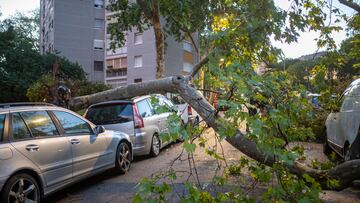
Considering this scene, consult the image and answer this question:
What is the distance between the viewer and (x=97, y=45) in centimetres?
4084

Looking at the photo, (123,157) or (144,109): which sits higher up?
(144,109)

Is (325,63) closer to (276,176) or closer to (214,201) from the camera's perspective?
(276,176)

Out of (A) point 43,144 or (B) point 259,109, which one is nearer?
(B) point 259,109

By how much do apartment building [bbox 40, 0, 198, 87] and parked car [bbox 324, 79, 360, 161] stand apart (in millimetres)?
31248

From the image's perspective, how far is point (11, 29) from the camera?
28734 mm

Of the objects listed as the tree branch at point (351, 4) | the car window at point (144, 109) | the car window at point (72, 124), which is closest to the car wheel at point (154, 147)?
the car window at point (144, 109)

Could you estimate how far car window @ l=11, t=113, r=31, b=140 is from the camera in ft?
16.5

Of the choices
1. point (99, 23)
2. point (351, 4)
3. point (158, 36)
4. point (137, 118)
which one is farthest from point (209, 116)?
point (99, 23)

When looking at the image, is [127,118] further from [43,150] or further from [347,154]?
[347,154]

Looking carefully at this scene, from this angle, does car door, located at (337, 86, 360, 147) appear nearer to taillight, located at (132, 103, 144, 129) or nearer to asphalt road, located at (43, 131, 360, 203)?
asphalt road, located at (43, 131, 360, 203)

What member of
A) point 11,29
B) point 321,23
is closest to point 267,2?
point 321,23

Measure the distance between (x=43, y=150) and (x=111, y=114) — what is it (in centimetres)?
343

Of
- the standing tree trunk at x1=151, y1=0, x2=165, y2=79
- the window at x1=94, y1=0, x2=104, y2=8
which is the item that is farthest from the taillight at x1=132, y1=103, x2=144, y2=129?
the window at x1=94, y1=0, x2=104, y2=8

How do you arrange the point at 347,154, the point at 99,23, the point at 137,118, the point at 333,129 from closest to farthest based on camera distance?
the point at 347,154 → the point at 333,129 → the point at 137,118 → the point at 99,23
